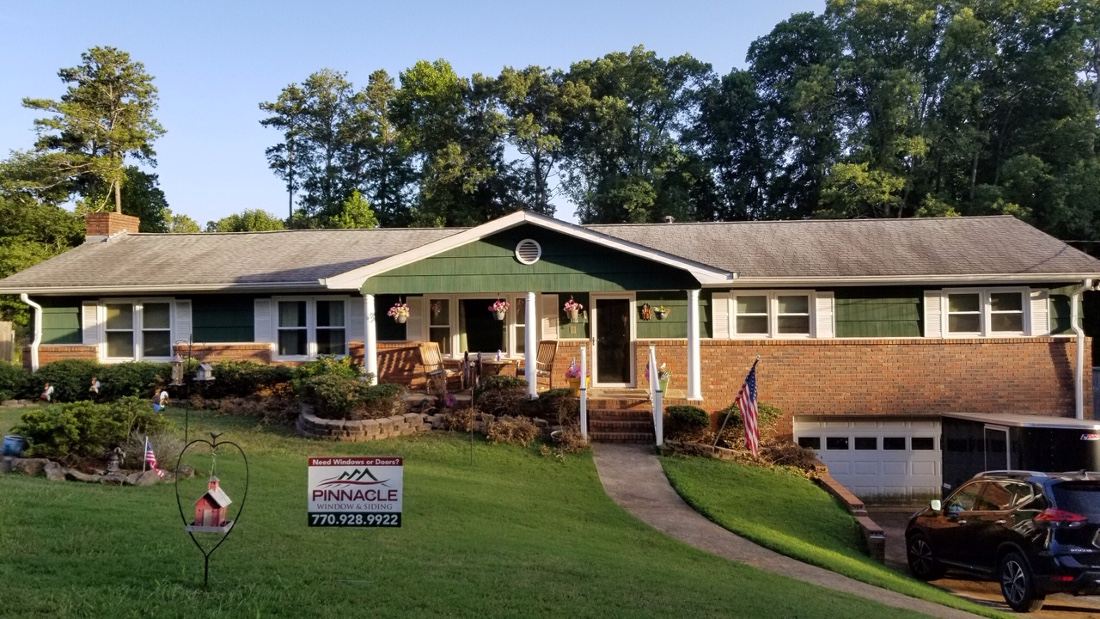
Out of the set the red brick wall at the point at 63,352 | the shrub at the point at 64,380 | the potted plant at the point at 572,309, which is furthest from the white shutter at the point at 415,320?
the red brick wall at the point at 63,352

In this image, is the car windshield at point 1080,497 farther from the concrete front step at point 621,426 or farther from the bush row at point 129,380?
the bush row at point 129,380

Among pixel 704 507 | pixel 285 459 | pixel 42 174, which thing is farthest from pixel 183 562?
pixel 42 174

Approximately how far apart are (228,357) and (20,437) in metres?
7.83

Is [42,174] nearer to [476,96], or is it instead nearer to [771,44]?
[476,96]

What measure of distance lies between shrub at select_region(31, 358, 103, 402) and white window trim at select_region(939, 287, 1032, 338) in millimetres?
18513

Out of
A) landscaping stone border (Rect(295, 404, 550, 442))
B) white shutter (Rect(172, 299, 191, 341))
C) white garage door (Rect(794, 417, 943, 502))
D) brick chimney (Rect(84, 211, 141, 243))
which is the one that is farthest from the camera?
brick chimney (Rect(84, 211, 141, 243))

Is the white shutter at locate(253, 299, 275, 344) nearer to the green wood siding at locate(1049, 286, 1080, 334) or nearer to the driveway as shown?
the driveway

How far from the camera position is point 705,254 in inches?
766

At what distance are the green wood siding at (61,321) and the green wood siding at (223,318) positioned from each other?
2.82 meters

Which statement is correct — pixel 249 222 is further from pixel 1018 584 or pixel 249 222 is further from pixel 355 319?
pixel 1018 584

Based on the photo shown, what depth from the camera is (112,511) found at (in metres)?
8.38

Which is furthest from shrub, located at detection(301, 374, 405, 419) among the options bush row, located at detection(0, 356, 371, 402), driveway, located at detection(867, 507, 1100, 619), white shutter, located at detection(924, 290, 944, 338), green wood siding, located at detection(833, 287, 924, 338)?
white shutter, located at detection(924, 290, 944, 338)

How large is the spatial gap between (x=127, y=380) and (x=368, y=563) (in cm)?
1292

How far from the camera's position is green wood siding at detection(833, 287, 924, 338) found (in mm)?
17828
